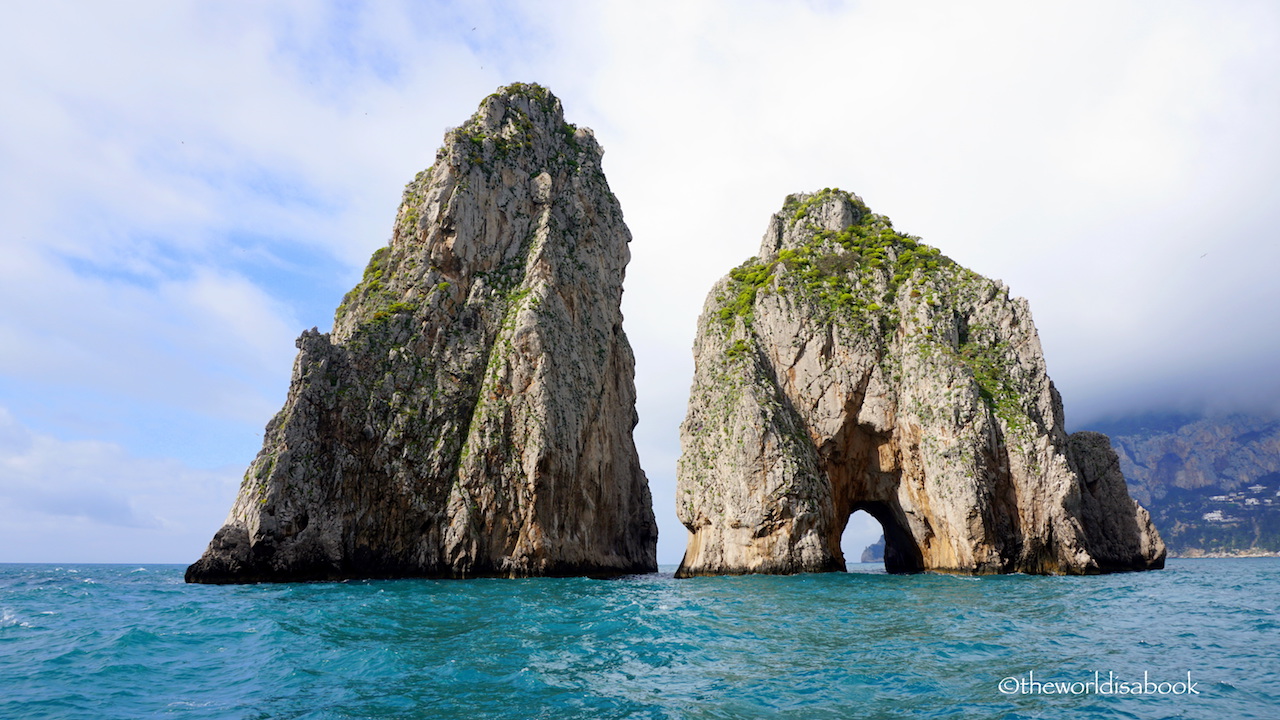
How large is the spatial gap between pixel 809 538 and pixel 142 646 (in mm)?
39195

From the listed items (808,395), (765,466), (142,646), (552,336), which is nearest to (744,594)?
(765,466)

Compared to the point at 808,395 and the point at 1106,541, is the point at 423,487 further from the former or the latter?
the point at 1106,541

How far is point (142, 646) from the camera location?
1830 cm

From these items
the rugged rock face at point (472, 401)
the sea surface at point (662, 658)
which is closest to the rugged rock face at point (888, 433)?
the rugged rock face at point (472, 401)

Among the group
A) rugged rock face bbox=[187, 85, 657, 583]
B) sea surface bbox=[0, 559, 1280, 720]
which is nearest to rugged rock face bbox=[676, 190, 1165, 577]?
rugged rock face bbox=[187, 85, 657, 583]

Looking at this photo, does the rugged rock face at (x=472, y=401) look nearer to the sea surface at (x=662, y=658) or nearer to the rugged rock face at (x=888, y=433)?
the rugged rock face at (x=888, y=433)

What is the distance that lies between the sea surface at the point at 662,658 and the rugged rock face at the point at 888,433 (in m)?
16.7

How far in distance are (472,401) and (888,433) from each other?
3311 centimetres

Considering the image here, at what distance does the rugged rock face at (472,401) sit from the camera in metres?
47.0

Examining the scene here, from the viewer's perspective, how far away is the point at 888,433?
5191 cm

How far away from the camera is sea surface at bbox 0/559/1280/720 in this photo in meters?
11.9

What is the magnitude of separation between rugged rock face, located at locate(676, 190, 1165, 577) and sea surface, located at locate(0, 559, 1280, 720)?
16.7 m

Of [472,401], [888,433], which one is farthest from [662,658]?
[472,401]

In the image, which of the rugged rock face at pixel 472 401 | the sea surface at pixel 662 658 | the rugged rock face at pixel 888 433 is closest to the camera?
the sea surface at pixel 662 658
